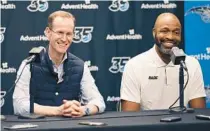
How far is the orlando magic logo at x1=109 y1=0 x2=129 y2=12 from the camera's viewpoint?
15.8 ft

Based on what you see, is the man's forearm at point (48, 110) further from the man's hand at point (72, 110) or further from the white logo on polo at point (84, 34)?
the white logo on polo at point (84, 34)

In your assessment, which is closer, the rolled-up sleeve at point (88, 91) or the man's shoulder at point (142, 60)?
the rolled-up sleeve at point (88, 91)

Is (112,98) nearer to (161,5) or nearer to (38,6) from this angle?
(161,5)

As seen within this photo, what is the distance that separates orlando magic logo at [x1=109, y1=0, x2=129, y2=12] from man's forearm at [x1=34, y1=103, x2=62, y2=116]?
2.18m

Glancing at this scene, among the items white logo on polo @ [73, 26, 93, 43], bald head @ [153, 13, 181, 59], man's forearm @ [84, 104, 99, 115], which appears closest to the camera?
man's forearm @ [84, 104, 99, 115]

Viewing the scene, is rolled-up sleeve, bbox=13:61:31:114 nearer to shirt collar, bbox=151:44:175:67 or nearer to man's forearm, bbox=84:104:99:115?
man's forearm, bbox=84:104:99:115

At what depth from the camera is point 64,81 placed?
3.15 metres

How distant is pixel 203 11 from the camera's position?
4.73 meters

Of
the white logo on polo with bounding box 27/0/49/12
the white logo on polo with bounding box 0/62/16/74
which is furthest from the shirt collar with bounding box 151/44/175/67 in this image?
the white logo on polo with bounding box 0/62/16/74

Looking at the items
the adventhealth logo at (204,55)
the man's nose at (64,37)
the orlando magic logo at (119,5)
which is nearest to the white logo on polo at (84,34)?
the orlando magic logo at (119,5)

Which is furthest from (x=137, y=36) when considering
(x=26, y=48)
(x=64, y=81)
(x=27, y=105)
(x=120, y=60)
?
(x=27, y=105)

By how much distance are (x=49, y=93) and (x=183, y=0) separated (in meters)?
2.35

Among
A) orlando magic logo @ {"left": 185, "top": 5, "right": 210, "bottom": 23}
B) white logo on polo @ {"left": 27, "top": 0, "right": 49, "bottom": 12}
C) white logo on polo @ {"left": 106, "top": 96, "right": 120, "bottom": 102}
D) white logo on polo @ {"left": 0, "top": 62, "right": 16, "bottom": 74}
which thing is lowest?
white logo on polo @ {"left": 106, "top": 96, "right": 120, "bottom": 102}

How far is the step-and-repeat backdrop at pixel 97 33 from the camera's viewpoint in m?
4.67
